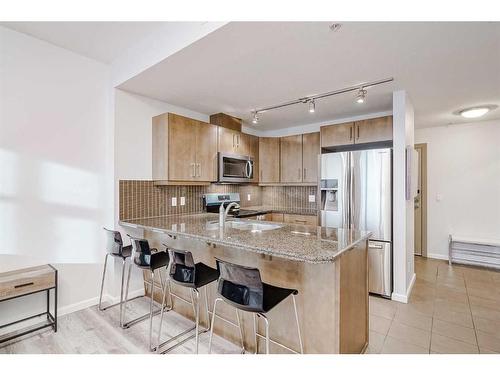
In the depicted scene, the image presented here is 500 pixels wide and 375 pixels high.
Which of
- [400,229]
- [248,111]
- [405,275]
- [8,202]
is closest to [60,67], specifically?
[8,202]

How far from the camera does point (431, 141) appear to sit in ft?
15.0

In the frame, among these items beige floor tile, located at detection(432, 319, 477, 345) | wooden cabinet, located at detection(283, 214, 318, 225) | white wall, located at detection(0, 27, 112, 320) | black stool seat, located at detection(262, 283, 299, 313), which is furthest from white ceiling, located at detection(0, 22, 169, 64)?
beige floor tile, located at detection(432, 319, 477, 345)

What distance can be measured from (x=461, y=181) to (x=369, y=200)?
2546 mm

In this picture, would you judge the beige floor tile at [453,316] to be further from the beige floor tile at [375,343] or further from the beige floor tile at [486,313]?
the beige floor tile at [375,343]

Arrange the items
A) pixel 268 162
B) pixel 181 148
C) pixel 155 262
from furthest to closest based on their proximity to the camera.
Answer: pixel 268 162, pixel 181 148, pixel 155 262

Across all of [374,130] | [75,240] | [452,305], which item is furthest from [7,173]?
[452,305]

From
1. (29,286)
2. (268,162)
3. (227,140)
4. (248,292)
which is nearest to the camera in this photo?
(248,292)

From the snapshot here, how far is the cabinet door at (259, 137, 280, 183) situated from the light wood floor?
7.92 ft

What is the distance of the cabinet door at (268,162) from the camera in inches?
175

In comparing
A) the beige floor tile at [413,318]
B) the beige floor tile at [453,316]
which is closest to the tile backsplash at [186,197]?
the beige floor tile at [413,318]

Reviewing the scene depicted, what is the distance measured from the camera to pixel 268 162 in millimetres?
4469

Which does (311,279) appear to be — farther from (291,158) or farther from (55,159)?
(291,158)

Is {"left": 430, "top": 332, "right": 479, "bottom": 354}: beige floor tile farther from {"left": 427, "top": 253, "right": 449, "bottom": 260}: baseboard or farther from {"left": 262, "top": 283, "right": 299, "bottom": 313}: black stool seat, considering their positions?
{"left": 427, "top": 253, "right": 449, "bottom": 260}: baseboard
